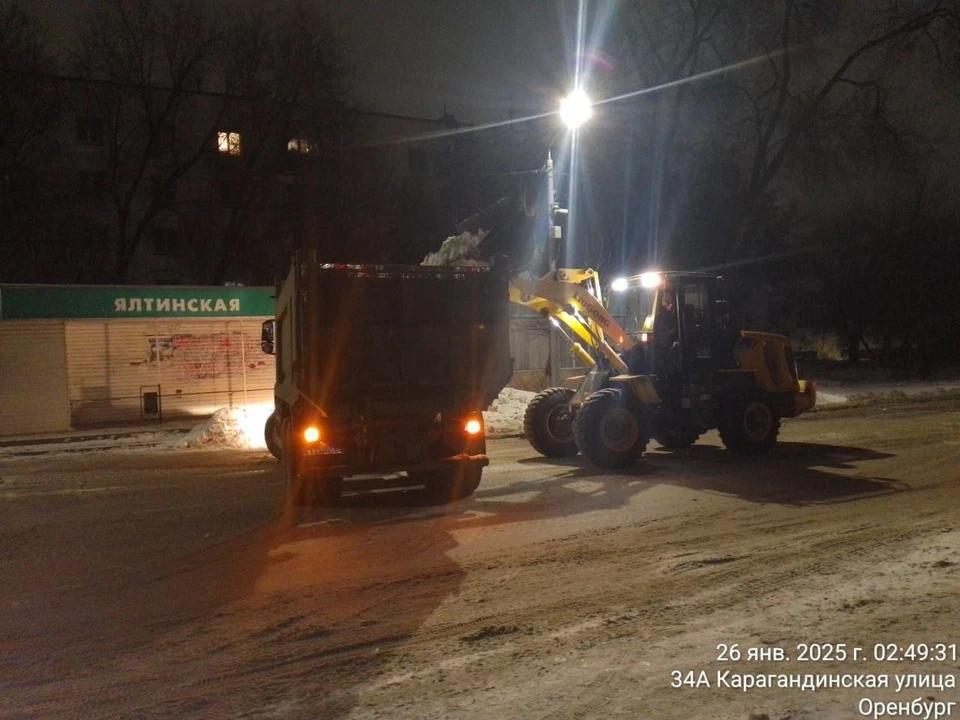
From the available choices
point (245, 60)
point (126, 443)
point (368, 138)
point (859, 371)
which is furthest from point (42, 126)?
point (859, 371)

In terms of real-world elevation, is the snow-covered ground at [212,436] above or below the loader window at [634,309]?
below

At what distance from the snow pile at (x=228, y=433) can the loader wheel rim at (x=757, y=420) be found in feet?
31.4

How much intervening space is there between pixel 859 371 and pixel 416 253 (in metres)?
20.6

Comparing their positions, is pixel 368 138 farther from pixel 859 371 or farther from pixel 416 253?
pixel 859 371

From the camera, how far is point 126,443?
1867 centimetres

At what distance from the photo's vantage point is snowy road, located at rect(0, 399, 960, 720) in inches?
194

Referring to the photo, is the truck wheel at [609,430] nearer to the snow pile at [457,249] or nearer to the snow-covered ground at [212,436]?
the snow-covered ground at [212,436]

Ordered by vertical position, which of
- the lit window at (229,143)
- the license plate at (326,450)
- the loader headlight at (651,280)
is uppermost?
the lit window at (229,143)

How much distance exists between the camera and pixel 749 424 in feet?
46.1

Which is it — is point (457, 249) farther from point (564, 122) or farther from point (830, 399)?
point (830, 399)

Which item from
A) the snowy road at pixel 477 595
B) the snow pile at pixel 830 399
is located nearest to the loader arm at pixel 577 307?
the snowy road at pixel 477 595

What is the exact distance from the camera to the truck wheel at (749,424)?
13.9 m

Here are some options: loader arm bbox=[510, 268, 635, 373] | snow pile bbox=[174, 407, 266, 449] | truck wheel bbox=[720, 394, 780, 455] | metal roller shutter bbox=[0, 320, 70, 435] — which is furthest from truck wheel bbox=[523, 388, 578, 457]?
metal roller shutter bbox=[0, 320, 70, 435]

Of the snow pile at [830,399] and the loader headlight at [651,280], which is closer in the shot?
the loader headlight at [651,280]
